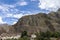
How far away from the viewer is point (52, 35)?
331ft

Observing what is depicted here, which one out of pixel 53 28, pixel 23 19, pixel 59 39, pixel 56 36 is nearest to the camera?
pixel 59 39

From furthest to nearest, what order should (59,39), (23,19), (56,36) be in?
(23,19) < (56,36) < (59,39)

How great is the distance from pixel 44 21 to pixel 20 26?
24084 mm

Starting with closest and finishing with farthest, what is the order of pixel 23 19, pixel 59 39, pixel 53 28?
pixel 59 39
pixel 53 28
pixel 23 19

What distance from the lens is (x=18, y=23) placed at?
654 ft

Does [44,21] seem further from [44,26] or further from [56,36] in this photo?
[56,36]

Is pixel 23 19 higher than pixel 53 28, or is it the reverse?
pixel 23 19

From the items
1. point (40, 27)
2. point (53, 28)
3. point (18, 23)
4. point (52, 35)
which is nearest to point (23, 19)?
point (18, 23)

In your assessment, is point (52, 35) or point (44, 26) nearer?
point (52, 35)

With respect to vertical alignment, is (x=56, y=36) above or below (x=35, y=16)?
below

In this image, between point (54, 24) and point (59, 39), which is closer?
point (59, 39)

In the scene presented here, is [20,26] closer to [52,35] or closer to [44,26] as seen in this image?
[44,26]

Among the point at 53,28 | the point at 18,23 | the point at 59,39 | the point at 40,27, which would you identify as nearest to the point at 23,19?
the point at 18,23

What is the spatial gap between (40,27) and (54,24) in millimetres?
13439
